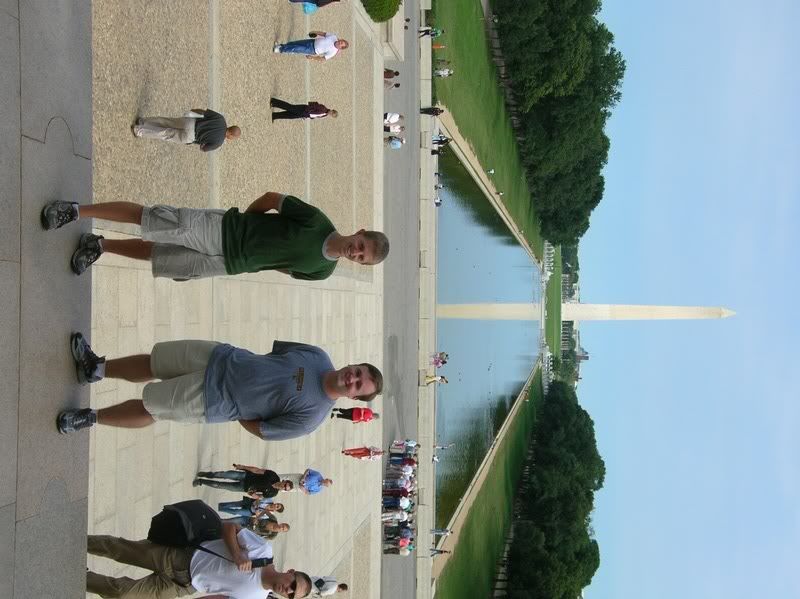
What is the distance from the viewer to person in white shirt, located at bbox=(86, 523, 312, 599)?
6.24 m

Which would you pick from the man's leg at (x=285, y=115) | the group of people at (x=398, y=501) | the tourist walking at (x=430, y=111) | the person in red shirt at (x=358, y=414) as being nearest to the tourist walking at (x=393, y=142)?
the tourist walking at (x=430, y=111)

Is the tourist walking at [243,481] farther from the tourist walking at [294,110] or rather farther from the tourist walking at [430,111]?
the tourist walking at [430,111]

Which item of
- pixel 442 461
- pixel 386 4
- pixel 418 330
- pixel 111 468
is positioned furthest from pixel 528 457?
pixel 111 468

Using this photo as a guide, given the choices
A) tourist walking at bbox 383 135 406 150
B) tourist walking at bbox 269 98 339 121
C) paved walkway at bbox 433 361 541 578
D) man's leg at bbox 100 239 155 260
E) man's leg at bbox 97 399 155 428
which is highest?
tourist walking at bbox 383 135 406 150

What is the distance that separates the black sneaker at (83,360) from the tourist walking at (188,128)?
3.40 meters

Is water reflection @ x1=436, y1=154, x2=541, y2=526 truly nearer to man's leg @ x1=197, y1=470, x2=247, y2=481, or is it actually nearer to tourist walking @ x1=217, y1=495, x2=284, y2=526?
tourist walking @ x1=217, y1=495, x2=284, y2=526

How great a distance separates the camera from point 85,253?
5352 millimetres

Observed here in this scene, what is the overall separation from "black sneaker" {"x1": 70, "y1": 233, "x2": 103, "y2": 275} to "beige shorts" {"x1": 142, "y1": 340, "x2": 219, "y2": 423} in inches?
43.4

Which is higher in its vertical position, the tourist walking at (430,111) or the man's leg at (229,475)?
the tourist walking at (430,111)

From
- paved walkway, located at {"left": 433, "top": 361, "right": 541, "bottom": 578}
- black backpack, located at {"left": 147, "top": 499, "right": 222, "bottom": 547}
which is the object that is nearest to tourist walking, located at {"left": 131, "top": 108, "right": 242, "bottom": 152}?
black backpack, located at {"left": 147, "top": 499, "right": 222, "bottom": 547}

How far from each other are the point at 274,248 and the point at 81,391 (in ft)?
5.95

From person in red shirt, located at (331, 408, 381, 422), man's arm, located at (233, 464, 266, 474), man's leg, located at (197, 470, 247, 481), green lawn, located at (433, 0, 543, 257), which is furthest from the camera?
green lawn, located at (433, 0, 543, 257)

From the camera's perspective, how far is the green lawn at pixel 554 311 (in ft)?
245

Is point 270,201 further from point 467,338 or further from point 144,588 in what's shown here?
point 467,338
